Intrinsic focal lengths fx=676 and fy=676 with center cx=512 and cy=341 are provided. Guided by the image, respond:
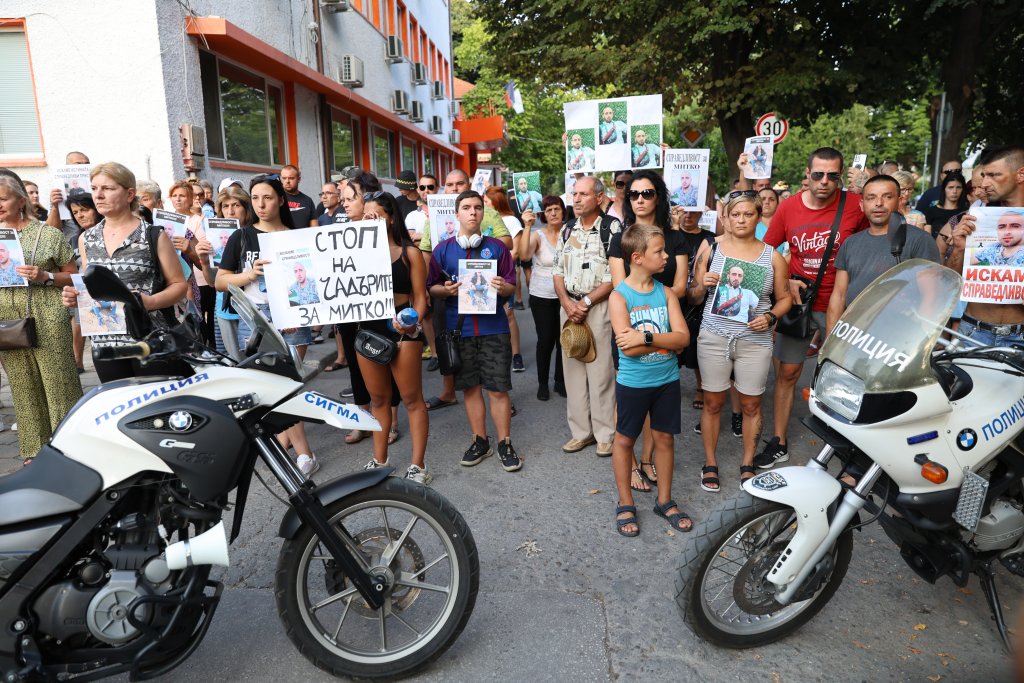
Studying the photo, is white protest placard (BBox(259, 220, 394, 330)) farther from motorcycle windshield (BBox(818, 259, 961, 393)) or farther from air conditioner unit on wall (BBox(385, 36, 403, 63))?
air conditioner unit on wall (BBox(385, 36, 403, 63))

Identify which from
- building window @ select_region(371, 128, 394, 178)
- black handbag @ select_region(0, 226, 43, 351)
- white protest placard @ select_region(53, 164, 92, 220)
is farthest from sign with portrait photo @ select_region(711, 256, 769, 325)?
building window @ select_region(371, 128, 394, 178)

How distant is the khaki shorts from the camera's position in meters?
4.25

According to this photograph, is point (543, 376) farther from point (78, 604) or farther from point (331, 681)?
point (78, 604)

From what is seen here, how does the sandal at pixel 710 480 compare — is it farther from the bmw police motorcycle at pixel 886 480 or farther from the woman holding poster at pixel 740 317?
the bmw police motorcycle at pixel 886 480

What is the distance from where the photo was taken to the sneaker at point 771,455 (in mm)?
4566

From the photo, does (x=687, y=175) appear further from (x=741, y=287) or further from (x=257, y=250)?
(x=257, y=250)

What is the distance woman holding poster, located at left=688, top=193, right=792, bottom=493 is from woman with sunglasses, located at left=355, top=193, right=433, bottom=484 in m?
1.82

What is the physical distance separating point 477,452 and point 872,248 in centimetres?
289

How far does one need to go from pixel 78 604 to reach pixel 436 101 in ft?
90.0

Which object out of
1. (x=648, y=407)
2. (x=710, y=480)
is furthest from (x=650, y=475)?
(x=648, y=407)

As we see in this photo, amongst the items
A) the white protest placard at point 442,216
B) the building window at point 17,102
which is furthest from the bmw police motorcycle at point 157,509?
the building window at point 17,102

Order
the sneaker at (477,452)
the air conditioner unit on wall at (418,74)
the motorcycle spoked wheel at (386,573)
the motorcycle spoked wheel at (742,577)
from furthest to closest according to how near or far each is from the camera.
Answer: the air conditioner unit on wall at (418,74), the sneaker at (477,452), the motorcycle spoked wheel at (742,577), the motorcycle spoked wheel at (386,573)

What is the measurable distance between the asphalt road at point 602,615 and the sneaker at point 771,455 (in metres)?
0.30

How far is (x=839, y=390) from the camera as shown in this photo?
2.51 m
